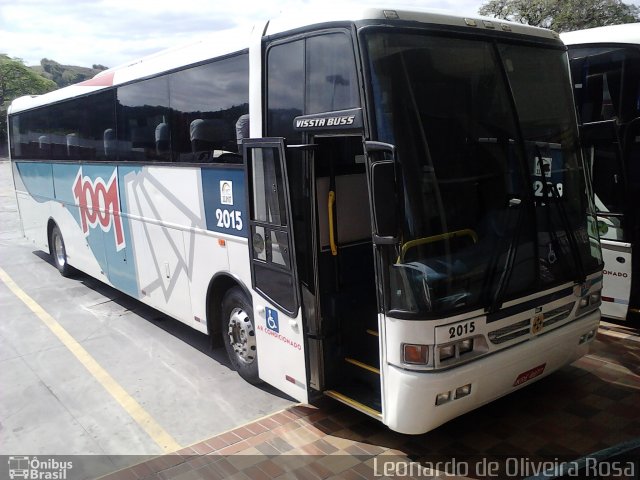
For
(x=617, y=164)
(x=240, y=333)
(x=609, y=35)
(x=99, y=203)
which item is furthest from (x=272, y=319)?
(x=609, y=35)

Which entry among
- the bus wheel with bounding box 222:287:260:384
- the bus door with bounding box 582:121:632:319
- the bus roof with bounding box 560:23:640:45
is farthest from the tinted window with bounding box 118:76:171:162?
the bus roof with bounding box 560:23:640:45

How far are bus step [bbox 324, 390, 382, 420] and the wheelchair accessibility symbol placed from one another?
2.30ft

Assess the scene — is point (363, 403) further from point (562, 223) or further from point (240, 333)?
point (562, 223)

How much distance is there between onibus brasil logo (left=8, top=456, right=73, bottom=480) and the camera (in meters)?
4.32

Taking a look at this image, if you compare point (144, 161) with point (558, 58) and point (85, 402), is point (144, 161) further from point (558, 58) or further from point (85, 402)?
point (558, 58)

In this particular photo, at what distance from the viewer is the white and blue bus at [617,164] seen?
643cm

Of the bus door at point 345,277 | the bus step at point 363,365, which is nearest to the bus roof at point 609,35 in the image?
the bus door at point 345,277

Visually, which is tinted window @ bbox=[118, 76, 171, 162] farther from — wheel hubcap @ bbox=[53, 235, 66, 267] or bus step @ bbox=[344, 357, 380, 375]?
wheel hubcap @ bbox=[53, 235, 66, 267]

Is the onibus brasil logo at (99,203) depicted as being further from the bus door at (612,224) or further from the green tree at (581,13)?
the green tree at (581,13)

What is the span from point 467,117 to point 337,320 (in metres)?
1.88

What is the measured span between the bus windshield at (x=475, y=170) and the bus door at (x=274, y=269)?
106 centimetres

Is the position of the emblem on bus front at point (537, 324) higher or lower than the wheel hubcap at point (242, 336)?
higher

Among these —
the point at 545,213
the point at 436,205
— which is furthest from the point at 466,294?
the point at 545,213

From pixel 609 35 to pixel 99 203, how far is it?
23.3 feet
